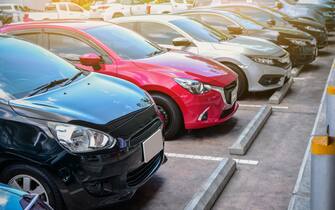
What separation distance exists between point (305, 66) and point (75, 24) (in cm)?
660

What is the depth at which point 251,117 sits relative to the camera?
6.80 meters

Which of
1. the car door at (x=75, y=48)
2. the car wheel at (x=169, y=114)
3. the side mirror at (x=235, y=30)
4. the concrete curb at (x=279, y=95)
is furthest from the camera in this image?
the side mirror at (x=235, y=30)

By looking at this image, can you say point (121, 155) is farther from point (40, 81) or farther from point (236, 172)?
point (236, 172)

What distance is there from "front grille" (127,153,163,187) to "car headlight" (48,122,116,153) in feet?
1.26

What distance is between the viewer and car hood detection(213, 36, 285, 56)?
25.5 ft

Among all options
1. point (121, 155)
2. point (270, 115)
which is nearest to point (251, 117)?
point (270, 115)

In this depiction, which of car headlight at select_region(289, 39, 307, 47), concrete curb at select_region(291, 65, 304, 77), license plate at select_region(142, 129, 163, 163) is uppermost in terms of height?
license plate at select_region(142, 129, 163, 163)

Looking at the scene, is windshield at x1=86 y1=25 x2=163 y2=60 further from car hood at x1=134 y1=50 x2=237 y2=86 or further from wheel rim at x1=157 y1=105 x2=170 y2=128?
wheel rim at x1=157 y1=105 x2=170 y2=128

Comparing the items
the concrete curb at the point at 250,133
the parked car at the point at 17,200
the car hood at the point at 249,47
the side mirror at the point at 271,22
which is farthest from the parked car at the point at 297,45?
the parked car at the point at 17,200

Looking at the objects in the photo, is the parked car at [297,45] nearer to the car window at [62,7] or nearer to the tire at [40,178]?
the tire at [40,178]

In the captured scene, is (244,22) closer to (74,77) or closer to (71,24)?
(71,24)

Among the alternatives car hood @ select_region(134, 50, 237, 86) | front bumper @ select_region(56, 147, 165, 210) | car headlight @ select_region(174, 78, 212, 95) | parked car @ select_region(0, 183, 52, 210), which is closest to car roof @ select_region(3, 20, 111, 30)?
car hood @ select_region(134, 50, 237, 86)

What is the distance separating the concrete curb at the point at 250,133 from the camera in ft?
17.3

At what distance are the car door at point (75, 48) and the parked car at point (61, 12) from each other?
20.0m
